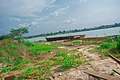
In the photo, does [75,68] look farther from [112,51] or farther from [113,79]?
[112,51]

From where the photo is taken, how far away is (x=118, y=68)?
7.51 meters

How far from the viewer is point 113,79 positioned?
6035 mm

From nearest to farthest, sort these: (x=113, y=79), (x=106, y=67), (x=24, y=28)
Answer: (x=113, y=79) < (x=106, y=67) < (x=24, y=28)

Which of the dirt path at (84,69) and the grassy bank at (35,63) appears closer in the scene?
the dirt path at (84,69)

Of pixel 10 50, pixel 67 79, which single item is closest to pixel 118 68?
pixel 67 79

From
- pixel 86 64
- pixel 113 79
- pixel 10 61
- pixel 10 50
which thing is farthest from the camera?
pixel 10 50

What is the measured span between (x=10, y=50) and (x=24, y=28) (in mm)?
41978

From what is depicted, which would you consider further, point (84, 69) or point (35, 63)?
point (35, 63)

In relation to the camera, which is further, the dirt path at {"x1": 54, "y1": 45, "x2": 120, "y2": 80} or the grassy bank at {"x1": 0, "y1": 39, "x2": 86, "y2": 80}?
the grassy bank at {"x1": 0, "y1": 39, "x2": 86, "y2": 80}

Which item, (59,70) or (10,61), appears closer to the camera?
(59,70)

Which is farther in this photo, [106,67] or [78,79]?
[106,67]

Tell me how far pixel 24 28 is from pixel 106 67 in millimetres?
48888

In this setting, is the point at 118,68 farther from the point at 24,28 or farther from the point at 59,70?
the point at 24,28

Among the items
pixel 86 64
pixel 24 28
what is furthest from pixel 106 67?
pixel 24 28
